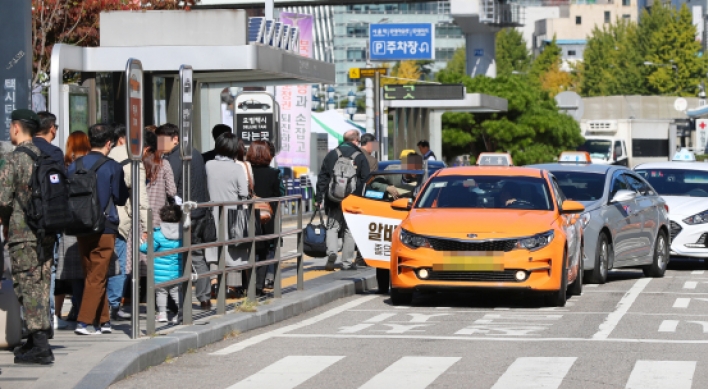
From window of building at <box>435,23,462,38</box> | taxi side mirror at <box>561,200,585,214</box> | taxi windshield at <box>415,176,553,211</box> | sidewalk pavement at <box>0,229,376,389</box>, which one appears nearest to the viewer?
sidewalk pavement at <box>0,229,376,389</box>

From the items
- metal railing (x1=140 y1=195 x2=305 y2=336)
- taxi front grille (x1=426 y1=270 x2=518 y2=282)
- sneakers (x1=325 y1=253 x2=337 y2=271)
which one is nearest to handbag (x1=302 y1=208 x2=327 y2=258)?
sneakers (x1=325 y1=253 x2=337 y2=271)

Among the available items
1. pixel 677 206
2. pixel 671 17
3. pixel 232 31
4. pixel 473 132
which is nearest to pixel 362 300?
pixel 232 31

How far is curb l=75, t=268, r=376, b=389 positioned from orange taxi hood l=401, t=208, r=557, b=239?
1344mm

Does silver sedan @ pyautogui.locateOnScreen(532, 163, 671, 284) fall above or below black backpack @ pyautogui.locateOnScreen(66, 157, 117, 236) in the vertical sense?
below

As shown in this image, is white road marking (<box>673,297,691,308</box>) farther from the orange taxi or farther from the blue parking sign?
the blue parking sign

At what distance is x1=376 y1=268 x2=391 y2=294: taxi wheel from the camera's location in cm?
1622

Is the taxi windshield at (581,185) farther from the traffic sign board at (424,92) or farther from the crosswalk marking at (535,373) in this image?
the traffic sign board at (424,92)

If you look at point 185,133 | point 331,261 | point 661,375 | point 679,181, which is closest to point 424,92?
point 679,181

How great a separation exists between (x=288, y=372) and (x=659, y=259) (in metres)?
10.3

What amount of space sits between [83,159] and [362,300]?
5158mm

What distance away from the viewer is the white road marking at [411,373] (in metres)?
9.05

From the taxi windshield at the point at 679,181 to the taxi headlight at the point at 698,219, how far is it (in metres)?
1.23

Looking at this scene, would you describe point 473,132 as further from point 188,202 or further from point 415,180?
point 188,202

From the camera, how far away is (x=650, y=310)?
14211 mm
